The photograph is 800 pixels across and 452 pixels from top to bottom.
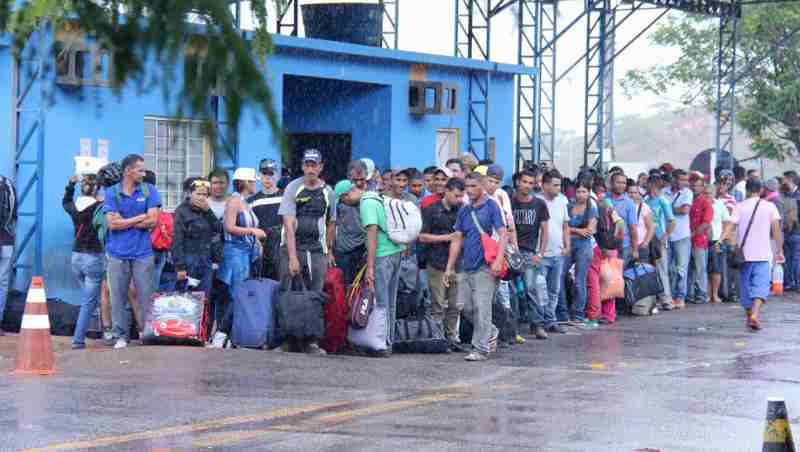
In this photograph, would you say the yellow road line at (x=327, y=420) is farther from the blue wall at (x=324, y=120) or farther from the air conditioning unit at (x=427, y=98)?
the air conditioning unit at (x=427, y=98)

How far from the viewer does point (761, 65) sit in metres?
48.2

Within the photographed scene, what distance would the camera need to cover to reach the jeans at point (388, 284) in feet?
46.0

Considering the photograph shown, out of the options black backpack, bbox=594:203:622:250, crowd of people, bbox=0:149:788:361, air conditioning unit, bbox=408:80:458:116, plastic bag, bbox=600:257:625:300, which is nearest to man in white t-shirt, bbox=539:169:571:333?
crowd of people, bbox=0:149:788:361

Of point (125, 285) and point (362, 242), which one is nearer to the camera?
point (125, 285)

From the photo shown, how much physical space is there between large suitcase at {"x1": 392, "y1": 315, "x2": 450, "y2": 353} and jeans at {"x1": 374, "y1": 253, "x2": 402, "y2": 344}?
23 centimetres

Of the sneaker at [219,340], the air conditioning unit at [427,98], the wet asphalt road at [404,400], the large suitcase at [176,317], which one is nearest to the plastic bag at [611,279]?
the wet asphalt road at [404,400]

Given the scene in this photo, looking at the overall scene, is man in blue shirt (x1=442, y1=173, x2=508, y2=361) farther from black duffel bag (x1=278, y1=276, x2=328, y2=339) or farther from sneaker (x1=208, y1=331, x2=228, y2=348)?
sneaker (x1=208, y1=331, x2=228, y2=348)

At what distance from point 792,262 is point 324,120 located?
7.81 m

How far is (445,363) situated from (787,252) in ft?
39.7

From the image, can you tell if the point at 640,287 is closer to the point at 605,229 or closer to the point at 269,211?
the point at 605,229

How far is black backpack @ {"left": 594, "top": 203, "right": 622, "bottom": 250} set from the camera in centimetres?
1800

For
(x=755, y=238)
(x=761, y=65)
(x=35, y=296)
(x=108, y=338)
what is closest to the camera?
(x=35, y=296)

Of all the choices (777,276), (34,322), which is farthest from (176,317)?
(777,276)

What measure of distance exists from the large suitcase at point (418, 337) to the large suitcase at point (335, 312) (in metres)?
0.56
